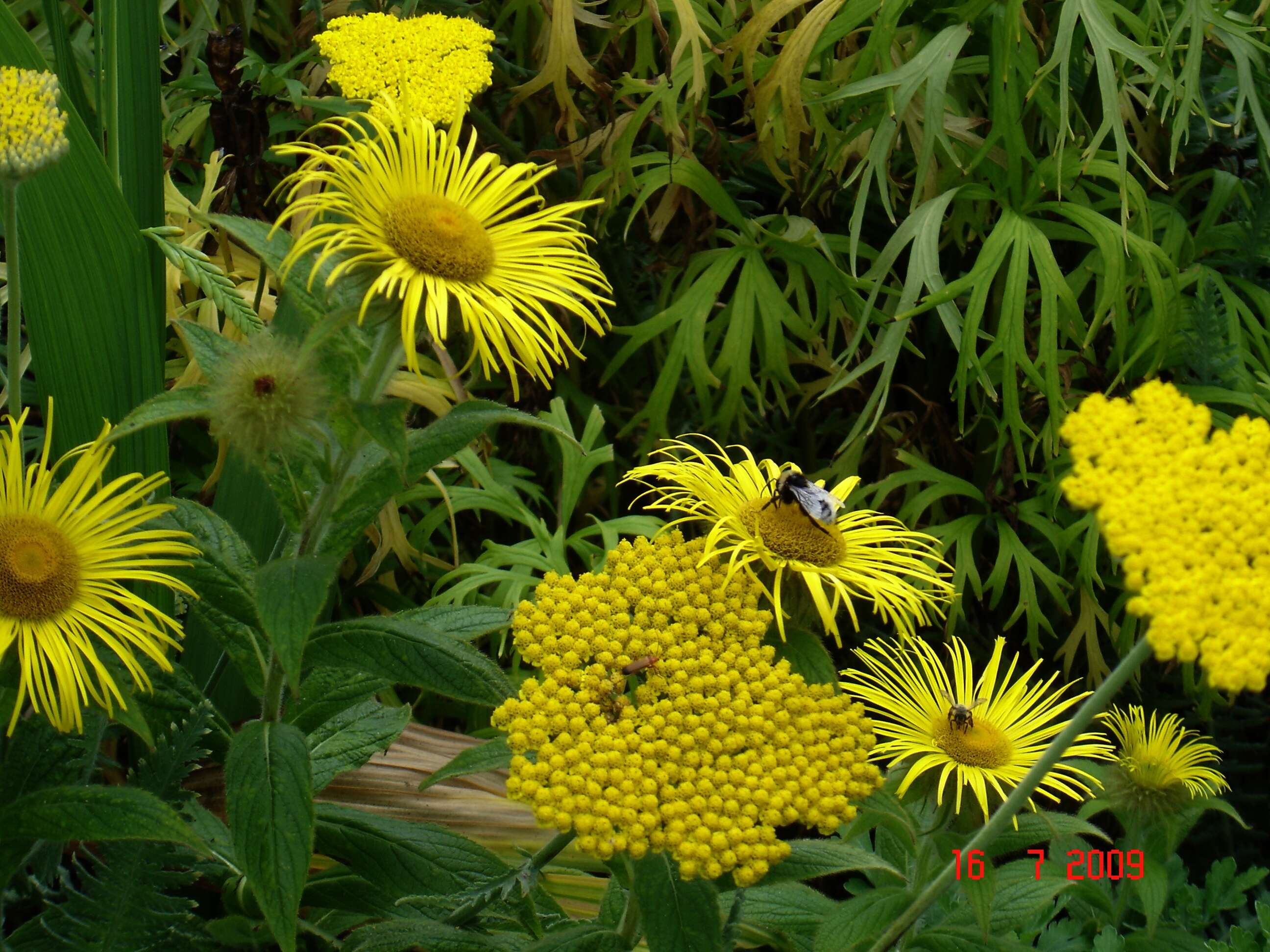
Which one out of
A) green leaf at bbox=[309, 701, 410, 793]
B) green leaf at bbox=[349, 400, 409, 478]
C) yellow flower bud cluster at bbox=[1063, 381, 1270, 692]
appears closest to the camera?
yellow flower bud cluster at bbox=[1063, 381, 1270, 692]

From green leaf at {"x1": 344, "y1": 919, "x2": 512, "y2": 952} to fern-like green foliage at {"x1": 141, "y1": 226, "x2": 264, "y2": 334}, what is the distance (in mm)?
320

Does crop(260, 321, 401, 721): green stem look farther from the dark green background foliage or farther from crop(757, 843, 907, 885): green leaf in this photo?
crop(757, 843, 907, 885): green leaf

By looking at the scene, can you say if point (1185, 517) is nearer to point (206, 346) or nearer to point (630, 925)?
point (630, 925)

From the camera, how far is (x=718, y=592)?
57 cm

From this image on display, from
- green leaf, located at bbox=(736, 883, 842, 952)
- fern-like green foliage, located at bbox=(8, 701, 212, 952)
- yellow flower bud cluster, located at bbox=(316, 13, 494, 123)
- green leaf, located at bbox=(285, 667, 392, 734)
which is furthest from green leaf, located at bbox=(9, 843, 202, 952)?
yellow flower bud cluster, located at bbox=(316, 13, 494, 123)

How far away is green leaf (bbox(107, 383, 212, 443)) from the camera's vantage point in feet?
1.68

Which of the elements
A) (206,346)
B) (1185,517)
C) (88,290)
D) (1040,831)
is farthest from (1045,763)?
(88,290)

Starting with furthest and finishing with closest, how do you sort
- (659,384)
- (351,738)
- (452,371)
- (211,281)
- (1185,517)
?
(659,384) < (452,371) < (351,738) < (211,281) < (1185,517)

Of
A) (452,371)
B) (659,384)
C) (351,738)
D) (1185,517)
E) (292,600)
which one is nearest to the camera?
(1185,517)

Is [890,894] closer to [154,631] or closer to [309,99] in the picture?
[154,631]

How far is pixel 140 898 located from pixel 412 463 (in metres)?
0.30

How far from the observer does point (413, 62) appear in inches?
24.8

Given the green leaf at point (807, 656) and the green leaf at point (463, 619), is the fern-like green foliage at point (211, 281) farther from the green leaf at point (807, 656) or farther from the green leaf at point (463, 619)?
the green leaf at point (807, 656)

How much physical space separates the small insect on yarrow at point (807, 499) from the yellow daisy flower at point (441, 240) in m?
0.12
